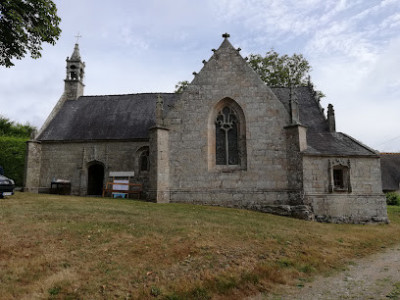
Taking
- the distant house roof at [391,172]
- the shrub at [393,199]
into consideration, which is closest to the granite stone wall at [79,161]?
the shrub at [393,199]

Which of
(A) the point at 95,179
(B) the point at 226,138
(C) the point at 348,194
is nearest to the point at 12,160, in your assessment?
(A) the point at 95,179

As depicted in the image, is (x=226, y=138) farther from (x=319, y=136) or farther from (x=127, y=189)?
(x=127, y=189)

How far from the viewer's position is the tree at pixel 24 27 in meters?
13.4

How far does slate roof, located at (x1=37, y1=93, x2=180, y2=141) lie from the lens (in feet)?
74.0

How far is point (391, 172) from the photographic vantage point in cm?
2934

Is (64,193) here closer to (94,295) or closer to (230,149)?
(230,149)

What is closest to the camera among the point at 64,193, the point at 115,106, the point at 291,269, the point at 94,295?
the point at 94,295

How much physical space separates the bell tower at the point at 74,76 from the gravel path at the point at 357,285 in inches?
1008

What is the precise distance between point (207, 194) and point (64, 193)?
40.3 feet

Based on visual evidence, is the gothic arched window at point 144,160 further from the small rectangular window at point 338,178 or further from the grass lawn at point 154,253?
the small rectangular window at point 338,178

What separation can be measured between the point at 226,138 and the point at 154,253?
10.1m

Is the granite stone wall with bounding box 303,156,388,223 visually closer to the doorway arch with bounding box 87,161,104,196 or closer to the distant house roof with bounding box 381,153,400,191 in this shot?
the doorway arch with bounding box 87,161,104,196

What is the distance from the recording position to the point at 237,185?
1570 cm

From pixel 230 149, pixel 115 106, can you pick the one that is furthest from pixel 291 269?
pixel 115 106
